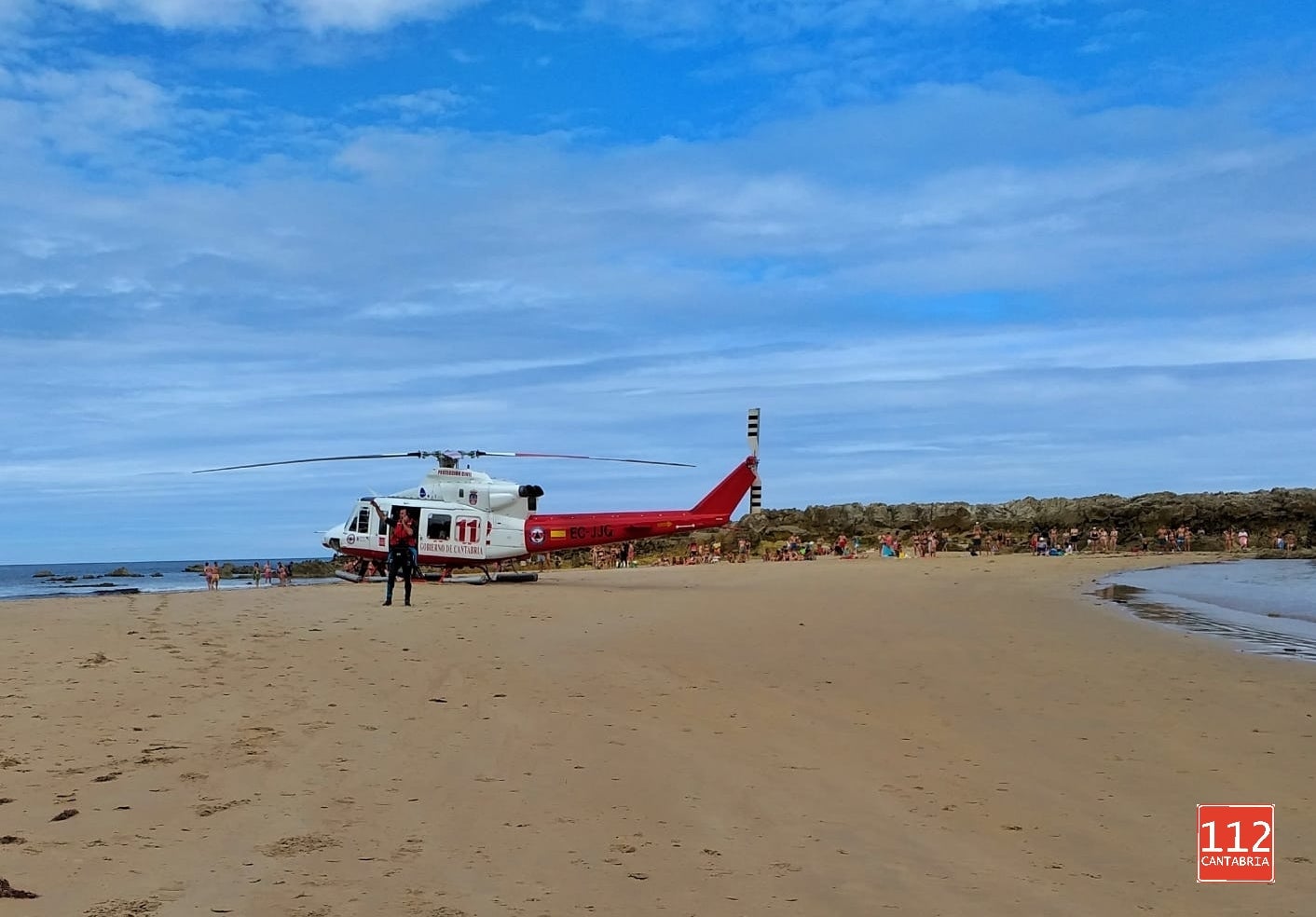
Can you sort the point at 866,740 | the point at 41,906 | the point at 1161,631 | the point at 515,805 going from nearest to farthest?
the point at 41,906, the point at 515,805, the point at 866,740, the point at 1161,631

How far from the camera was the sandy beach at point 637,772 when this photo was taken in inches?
172

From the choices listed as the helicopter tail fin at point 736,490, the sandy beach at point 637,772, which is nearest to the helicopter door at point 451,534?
the helicopter tail fin at point 736,490

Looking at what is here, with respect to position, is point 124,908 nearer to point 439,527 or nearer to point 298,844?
point 298,844

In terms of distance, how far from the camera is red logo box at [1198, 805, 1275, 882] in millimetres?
4684

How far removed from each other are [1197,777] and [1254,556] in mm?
36453

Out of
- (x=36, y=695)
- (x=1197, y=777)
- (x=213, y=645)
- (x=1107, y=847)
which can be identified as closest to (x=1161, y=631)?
(x=1197, y=777)

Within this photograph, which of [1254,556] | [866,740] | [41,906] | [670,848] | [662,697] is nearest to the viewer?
[41,906]

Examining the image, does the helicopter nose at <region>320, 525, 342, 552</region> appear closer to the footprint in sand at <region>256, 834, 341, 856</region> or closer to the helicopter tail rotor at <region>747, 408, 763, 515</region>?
the helicopter tail rotor at <region>747, 408, 763, 515</region>

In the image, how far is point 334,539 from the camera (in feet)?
83.9

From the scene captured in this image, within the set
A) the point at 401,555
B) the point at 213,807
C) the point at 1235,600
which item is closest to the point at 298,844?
the point at 213,807

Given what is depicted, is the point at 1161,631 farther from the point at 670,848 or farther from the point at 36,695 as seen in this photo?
the point at 36,695

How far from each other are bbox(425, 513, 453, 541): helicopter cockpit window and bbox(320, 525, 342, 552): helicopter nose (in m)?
2.27

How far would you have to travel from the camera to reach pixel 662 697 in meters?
8.74

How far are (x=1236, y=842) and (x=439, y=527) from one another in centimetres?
2142
